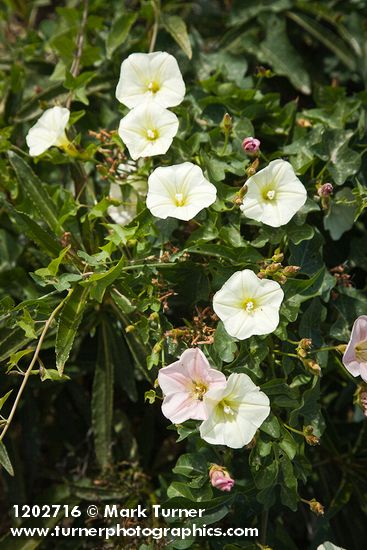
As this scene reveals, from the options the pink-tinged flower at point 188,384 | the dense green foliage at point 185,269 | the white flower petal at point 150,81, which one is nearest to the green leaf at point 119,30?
the dense green foliage at point 185,269

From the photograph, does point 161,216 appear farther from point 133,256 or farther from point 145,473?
point 145,473

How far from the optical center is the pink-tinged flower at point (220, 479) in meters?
1.33

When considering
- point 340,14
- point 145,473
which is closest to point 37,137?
point 145,473

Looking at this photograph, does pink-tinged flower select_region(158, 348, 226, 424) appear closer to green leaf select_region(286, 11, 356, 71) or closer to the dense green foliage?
the dense green foliage

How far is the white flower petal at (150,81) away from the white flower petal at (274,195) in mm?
305

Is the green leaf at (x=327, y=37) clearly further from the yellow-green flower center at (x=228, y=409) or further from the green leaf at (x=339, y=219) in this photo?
the yellow-green flower center at (x=228, y=409)

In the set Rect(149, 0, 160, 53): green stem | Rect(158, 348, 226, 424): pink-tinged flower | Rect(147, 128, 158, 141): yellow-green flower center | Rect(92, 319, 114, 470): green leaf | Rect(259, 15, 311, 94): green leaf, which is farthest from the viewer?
Rect(259, 15, 311, 94): green leaf

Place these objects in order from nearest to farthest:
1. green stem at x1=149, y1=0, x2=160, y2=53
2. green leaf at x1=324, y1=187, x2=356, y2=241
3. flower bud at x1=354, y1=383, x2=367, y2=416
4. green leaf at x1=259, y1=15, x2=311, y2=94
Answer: flower bud at x1=354, y1=383, x2=367, y2=416, green leaf at x1=324, y1=187, x2=356, y2=241, green stem at x1=149, y1=0, x2=160, y2=53, green leaf at x1=259, y1=15, x2=311, y2=94

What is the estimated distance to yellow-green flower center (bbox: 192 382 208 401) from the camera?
52.3 inches

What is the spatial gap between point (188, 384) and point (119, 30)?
1.17 meters

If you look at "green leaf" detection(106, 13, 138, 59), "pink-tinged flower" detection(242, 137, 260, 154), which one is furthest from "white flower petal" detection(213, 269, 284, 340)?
"green leaf" detection(106, 13, 138, 59)

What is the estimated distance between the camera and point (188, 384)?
134 centimetres

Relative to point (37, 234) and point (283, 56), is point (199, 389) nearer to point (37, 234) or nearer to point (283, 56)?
point (37, 234)

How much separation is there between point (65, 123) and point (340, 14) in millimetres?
1181
